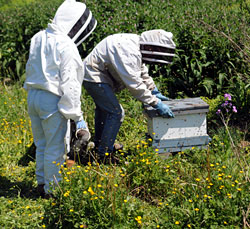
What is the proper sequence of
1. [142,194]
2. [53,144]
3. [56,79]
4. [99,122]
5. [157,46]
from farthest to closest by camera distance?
[99,122]
[157,46]
[142,194]
[53,144]
[56,79]

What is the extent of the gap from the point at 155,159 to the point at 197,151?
791mm

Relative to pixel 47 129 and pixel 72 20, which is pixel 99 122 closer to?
pixel 47 129

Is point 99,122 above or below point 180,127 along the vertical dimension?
below

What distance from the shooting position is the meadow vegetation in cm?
362

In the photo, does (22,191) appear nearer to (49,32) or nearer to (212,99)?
(49,32)

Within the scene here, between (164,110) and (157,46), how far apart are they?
782 millimetres

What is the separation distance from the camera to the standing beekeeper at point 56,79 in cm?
410

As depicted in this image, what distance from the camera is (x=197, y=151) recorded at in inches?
196

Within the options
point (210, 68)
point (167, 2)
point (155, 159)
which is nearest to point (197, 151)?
point (155, 159)

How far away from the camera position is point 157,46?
4.71 meters

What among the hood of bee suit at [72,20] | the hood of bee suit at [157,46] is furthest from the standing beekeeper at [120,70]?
the hood of bee suit at [72,20]

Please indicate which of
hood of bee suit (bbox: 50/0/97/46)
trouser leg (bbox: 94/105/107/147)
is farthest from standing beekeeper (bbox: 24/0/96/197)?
trouser leg (bbox: 94/105/107/147)

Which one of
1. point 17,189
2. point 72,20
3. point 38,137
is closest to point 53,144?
point 38,137

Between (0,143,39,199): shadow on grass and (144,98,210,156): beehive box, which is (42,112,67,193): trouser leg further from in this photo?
(144,98,210,156): beehive box
